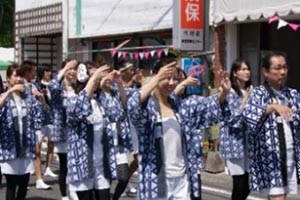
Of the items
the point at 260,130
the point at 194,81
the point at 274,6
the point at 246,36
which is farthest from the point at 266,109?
the point at 246,36

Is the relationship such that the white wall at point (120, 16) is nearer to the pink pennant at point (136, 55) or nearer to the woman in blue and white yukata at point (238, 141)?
the pink pennant at point (136, 55)

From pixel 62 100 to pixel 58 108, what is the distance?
0.51 ft

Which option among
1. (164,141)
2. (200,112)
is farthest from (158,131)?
(200,112)

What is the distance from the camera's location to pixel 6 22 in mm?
42000

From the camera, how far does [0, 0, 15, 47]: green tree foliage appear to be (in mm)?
39719

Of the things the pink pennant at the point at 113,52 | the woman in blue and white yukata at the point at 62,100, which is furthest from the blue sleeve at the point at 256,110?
the pink pennant at the point at 113,52

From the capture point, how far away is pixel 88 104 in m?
6.23

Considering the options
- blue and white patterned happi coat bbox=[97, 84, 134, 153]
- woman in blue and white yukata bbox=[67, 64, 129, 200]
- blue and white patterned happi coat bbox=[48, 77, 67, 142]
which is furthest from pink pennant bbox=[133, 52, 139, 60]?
woman in blue and white yukata bbox=[67, 64, 129, 200]

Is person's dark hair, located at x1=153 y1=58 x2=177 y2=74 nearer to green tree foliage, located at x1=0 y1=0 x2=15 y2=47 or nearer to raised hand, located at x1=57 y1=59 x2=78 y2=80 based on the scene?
raised hand, located at x1=57 y1=59 x2=78 y2=80

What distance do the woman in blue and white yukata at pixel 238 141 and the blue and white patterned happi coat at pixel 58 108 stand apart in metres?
2.02

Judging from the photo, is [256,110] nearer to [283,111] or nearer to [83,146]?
[283,111]

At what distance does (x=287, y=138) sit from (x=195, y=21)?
24.3ft

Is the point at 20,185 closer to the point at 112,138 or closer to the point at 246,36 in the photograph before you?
the point at 112,138

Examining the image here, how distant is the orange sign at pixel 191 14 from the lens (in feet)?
42.0
